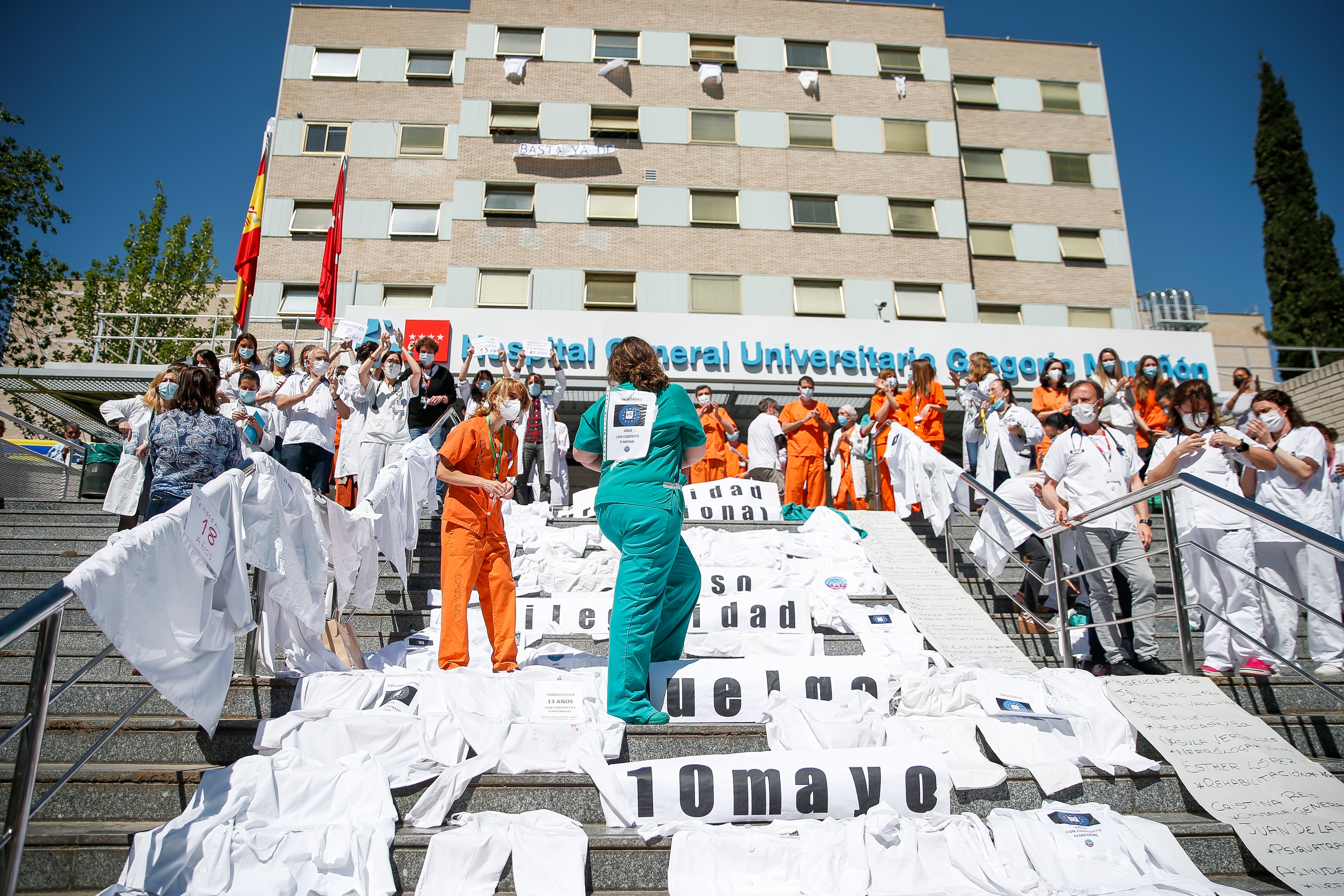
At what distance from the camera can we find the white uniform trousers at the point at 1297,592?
5.26 m

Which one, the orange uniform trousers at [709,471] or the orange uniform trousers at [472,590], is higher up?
the orange uniform trousers at [709,471]

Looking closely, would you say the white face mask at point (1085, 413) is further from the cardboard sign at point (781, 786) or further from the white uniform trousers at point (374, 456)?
the white uniform trousers at point (374, 456)

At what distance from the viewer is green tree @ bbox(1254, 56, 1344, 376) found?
32.4m

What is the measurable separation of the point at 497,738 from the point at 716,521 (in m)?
5.90

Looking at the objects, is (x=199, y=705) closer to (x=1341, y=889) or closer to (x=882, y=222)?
(x=1341, y=889)

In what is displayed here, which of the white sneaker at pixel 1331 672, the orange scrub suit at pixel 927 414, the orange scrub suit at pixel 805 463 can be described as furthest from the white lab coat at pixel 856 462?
the white sneaker at pixel 1331 672

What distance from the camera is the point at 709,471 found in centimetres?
1240

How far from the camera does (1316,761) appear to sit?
428cm

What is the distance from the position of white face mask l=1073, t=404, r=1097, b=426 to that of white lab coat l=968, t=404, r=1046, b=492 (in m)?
2.65

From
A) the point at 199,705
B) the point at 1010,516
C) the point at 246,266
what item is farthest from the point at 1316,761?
the point at 246,266

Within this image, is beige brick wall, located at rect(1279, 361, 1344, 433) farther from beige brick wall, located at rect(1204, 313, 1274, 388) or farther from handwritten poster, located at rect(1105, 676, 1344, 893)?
beige brick wall, located at rect(1204, 313, 1274, 388)

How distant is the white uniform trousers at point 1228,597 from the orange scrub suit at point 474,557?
466cm

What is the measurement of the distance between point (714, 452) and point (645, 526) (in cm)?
795

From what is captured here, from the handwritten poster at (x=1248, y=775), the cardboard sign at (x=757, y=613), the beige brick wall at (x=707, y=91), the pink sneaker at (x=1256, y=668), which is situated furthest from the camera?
the beige brick wall at (x=707, y=91)
